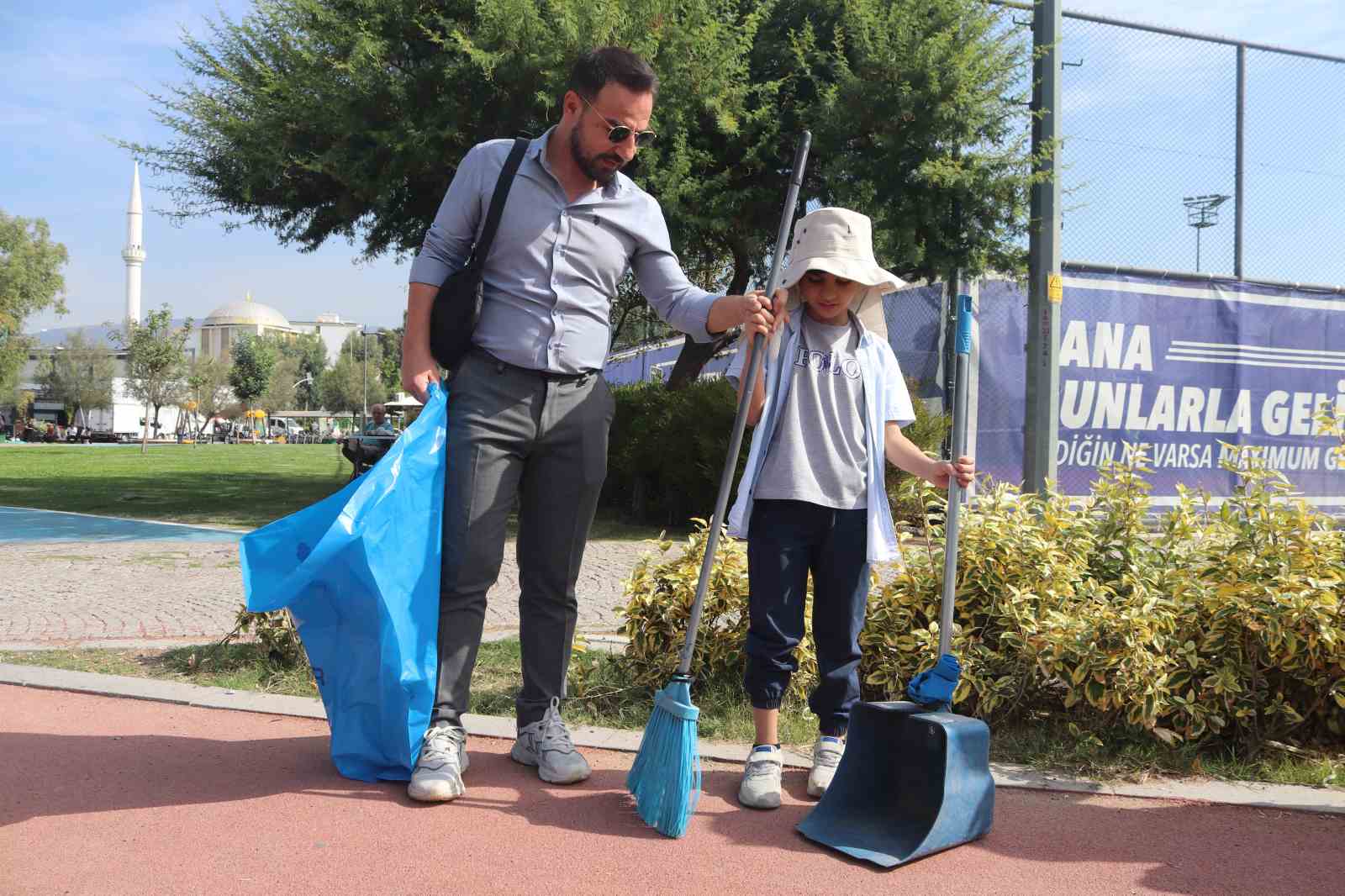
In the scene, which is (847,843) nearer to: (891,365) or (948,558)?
(948,558)

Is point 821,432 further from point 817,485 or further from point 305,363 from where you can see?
point 305,363

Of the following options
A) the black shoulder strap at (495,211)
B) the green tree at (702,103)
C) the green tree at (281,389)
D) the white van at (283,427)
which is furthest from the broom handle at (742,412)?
the white van at (283,427)

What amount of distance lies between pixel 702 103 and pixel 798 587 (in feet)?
26.1

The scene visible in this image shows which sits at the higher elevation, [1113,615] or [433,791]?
[1113,615]

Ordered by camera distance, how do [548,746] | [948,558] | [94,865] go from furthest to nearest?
1. [548,746]
2. [948,558]
3. [94,865]

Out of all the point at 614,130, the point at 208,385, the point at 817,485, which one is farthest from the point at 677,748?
the point at 208,385

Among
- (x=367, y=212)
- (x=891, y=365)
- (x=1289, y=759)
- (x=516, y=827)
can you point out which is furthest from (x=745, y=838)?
(x=367, y=212)

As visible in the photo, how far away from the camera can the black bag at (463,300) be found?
3.16 meters

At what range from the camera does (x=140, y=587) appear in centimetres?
698


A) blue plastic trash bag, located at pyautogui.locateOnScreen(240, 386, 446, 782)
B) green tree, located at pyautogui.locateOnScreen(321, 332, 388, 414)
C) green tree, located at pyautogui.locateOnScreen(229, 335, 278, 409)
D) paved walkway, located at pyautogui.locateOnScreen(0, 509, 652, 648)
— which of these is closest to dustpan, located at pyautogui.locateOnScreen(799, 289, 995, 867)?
blue plastic trash bag, located at pyautogui.locateOnScreen(240, 386, 446, 782)

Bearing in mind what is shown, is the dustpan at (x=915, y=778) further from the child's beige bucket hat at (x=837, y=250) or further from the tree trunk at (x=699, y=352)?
the tree trunk at (x=699, y=352)

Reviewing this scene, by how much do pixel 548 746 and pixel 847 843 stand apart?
37.0 inches

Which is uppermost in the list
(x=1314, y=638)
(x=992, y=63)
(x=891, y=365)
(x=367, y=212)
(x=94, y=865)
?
(x=992, y=63)

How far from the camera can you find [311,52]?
34.9ft
